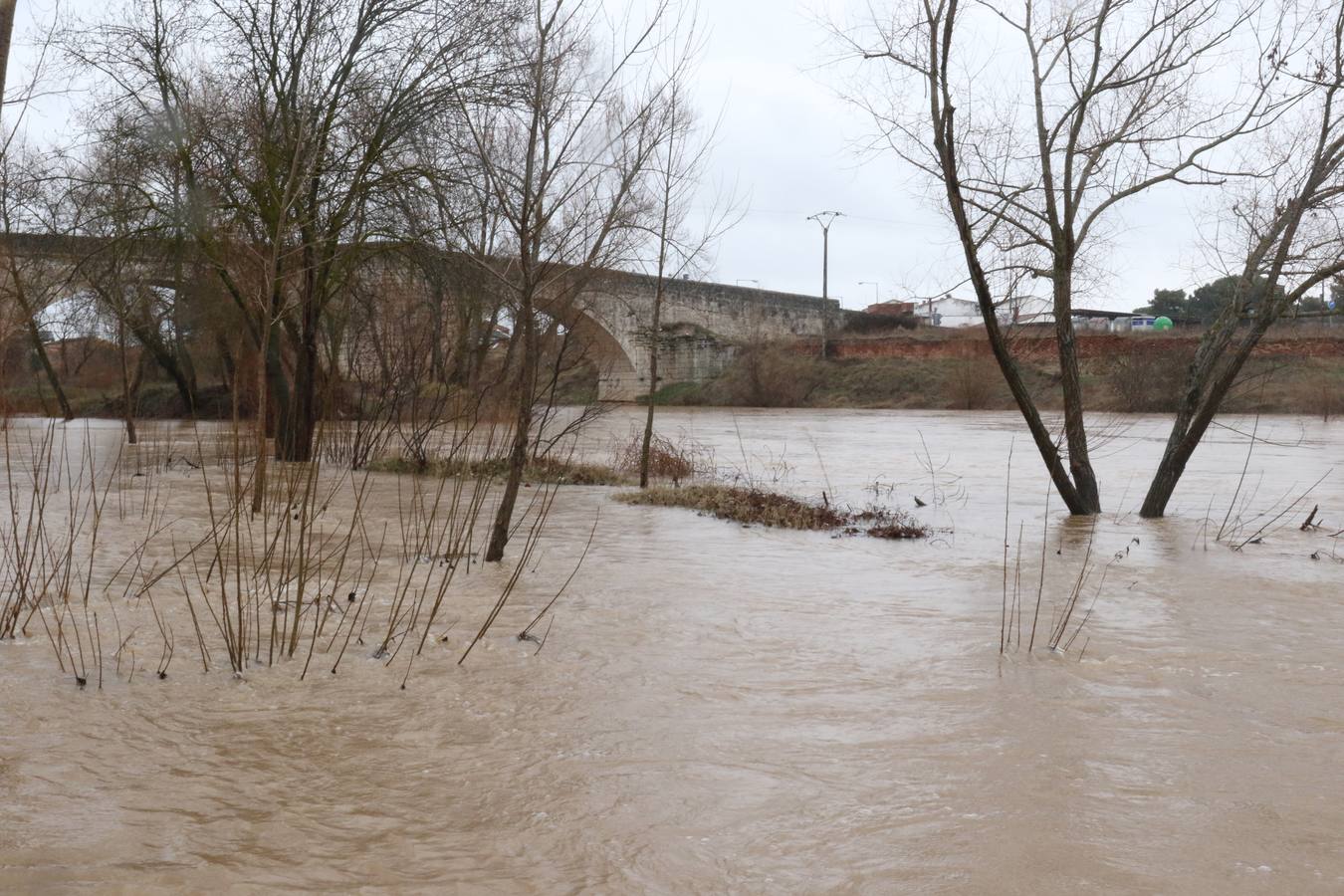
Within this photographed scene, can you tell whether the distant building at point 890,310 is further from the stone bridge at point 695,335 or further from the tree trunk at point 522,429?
the tree trunk at point 522,429

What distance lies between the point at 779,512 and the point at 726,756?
273 inches

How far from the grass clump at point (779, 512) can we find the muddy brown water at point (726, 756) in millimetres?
2818

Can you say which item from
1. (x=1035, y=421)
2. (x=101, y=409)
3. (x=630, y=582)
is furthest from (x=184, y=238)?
(x=101, y=409)

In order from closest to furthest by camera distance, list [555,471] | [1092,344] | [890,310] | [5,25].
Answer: [5,25]
[555,471]
[1092,344]
[890,310]

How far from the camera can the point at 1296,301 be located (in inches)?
392

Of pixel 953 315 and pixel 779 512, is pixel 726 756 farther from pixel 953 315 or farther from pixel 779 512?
pixel 953 315

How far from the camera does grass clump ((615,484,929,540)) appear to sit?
1047 centimetres

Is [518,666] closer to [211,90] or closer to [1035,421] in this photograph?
[1035,421]


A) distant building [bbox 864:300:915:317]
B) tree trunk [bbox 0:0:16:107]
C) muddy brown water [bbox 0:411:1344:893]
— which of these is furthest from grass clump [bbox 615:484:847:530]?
distant building [bbox 864:300:915:317]

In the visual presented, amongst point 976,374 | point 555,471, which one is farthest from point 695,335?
point 555,471

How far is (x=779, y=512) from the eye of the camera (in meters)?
11.0

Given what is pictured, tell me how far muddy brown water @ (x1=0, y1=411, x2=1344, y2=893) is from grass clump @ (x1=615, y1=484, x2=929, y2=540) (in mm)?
2818

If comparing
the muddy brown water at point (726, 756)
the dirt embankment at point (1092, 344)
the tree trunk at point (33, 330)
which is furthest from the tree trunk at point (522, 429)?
the dirt embankment at point (1092, 344)

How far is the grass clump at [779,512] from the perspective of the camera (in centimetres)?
1047
